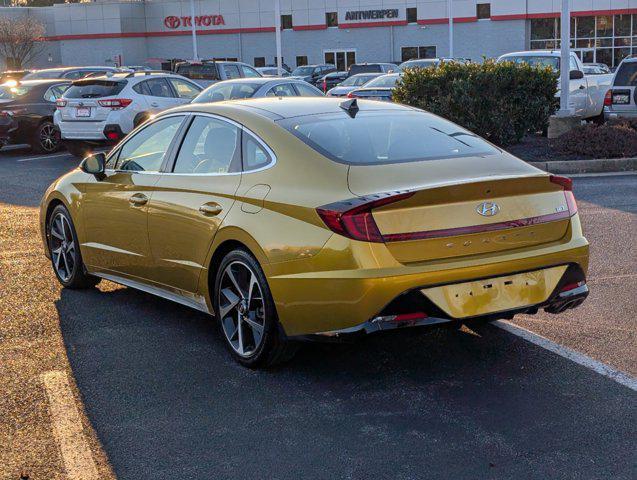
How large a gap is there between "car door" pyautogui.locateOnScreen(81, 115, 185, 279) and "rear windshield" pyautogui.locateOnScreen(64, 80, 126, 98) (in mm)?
11489

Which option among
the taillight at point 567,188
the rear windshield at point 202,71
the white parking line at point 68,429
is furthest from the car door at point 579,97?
the white parking line at point 68,429

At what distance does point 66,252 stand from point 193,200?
2.19 m

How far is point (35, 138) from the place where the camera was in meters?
20.8

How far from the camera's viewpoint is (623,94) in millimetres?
18531

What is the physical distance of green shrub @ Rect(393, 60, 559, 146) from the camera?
16.5 metres

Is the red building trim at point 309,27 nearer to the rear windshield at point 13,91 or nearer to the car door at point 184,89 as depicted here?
the rear windshield at point 13,91

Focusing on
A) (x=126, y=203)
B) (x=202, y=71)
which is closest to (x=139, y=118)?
(x=202, y=71)

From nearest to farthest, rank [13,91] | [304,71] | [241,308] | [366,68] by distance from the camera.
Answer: [241,308], [13,91], [366,68], [304,71]

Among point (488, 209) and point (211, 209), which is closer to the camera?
point (488, 209)

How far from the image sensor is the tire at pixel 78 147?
736 inches

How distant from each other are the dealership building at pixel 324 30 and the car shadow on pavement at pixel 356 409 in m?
50.3

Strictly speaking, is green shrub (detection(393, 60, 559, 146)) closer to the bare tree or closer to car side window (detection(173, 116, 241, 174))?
car side window (detection(173, 116, 241, 174))

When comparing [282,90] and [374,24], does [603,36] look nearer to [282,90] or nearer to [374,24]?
[374,24]

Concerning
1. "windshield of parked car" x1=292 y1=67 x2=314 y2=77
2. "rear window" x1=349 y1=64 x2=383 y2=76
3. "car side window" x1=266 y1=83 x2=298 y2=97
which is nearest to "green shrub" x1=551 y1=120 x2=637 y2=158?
"car side window" x1=266 y1=83 x2=298 y2=97
